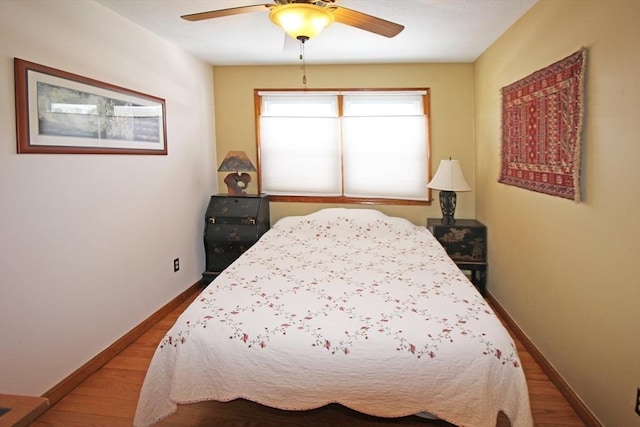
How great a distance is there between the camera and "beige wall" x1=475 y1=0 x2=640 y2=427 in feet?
5.59

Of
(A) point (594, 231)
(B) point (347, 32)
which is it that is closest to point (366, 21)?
(B) point (347, 32)

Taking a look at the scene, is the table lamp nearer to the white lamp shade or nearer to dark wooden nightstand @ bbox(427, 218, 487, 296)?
the white lamp shade

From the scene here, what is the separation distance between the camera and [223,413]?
211 centimetres

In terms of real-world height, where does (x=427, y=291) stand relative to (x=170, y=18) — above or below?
below

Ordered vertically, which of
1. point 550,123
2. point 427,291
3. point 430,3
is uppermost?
point 430,3

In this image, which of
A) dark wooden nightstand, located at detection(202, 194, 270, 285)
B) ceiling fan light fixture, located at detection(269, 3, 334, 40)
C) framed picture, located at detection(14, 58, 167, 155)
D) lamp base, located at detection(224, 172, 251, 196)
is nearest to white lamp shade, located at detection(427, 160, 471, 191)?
dark wooden nightstand, located at detection(202, 194, 270, 285)

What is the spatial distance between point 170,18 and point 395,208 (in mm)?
2575

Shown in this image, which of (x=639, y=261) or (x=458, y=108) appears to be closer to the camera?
(x=639, y=261)

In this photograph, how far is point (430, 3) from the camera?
252cm

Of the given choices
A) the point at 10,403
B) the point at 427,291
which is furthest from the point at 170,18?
the point at 10,403

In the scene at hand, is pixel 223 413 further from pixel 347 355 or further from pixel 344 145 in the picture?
pixel 344 145

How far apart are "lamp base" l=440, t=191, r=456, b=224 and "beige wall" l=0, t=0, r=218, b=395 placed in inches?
90.8

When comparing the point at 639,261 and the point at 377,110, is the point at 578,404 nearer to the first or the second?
the point at 639,261

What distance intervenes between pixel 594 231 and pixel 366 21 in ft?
4.68
